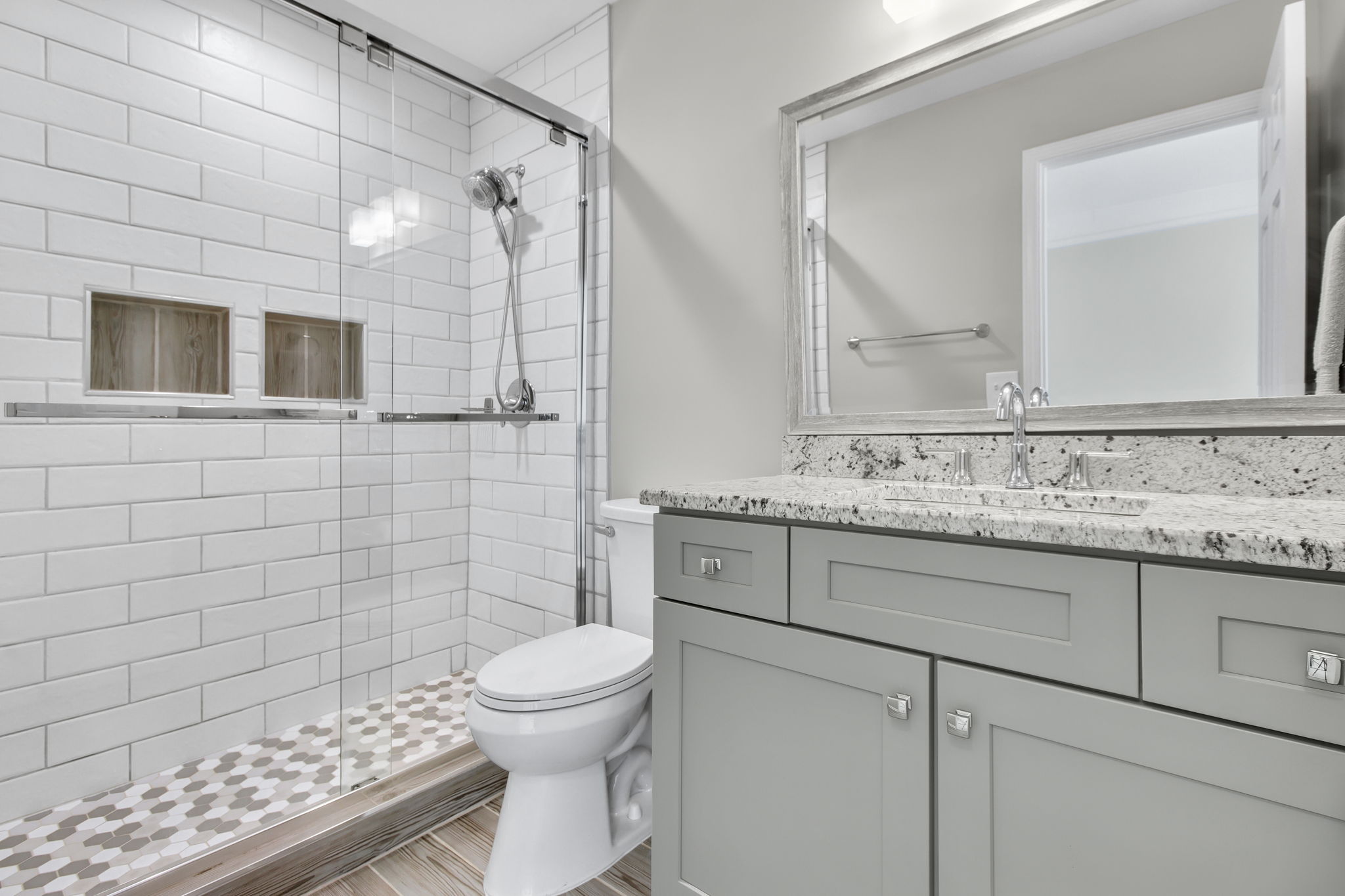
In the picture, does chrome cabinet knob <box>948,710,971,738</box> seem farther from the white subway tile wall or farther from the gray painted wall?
the white subway tile wall

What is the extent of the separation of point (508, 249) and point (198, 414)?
38.5 inches

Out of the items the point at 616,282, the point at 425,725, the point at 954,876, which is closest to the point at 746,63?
the point at 616,282

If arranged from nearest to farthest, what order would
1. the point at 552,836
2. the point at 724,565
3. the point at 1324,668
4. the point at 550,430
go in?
the point at 1324,668
the point at 724,565
the point at 552,836
the point at 550,430

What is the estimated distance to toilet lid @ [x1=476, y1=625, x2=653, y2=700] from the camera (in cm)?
143

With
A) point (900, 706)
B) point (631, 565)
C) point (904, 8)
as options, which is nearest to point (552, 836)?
point (631, 565)

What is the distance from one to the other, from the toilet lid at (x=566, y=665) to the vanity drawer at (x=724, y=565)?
32 centimetres

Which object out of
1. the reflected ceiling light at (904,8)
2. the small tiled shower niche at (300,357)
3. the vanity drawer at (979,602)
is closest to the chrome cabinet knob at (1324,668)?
the vanity drawer at (979,602)

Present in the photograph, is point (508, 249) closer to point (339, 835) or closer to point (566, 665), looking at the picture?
point (566, 665)

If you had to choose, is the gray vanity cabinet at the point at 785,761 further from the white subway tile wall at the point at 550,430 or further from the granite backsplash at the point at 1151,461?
the white subway tile wall at the point at 550,430

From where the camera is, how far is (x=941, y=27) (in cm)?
145

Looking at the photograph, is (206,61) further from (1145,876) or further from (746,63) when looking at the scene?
(1145,876)

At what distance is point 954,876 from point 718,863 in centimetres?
43

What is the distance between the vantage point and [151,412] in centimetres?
163

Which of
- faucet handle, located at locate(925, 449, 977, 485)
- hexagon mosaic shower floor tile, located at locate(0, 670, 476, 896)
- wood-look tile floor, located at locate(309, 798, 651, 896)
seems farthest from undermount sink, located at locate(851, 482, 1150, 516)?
hexagon mosaic shower floor tile, located at locate(0, 670, 476, 896)
